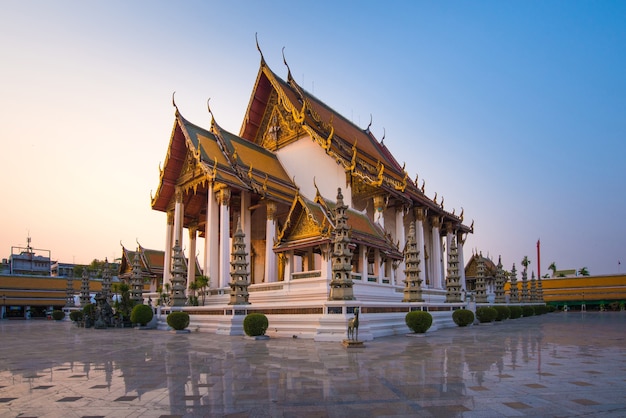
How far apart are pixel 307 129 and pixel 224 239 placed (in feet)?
23.1

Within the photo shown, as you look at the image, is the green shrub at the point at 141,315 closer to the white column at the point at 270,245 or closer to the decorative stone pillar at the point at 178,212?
the decorative stone pillar at the point at 178,212

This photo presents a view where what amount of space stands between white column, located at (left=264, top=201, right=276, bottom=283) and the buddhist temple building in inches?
2.0

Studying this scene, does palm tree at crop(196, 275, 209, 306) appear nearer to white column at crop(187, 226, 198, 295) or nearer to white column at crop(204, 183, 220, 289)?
white column at crop(204, 183, 220, 289)

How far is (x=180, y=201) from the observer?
83.6 feet

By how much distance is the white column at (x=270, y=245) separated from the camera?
73.6 feet

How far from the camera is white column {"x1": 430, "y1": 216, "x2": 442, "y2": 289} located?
31.5m

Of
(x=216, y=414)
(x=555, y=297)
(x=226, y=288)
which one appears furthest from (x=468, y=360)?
(x=555, y=297)

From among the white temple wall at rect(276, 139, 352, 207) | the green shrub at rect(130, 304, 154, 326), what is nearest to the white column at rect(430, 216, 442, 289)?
the white temple wall at rect(276, 139, 352, 207)

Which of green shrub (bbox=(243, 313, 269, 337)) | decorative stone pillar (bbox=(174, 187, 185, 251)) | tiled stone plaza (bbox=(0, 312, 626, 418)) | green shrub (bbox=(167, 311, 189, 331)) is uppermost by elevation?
decorative stone pillar (bbox=(174, 187, 185, 251))

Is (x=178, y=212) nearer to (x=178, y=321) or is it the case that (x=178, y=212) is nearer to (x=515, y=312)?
(x=178, y=321)

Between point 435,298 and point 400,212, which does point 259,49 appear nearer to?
point 400,212

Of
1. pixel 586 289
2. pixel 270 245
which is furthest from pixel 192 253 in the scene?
pixel 586 289

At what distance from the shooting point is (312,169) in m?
25.5

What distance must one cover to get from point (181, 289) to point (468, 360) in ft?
46.8
